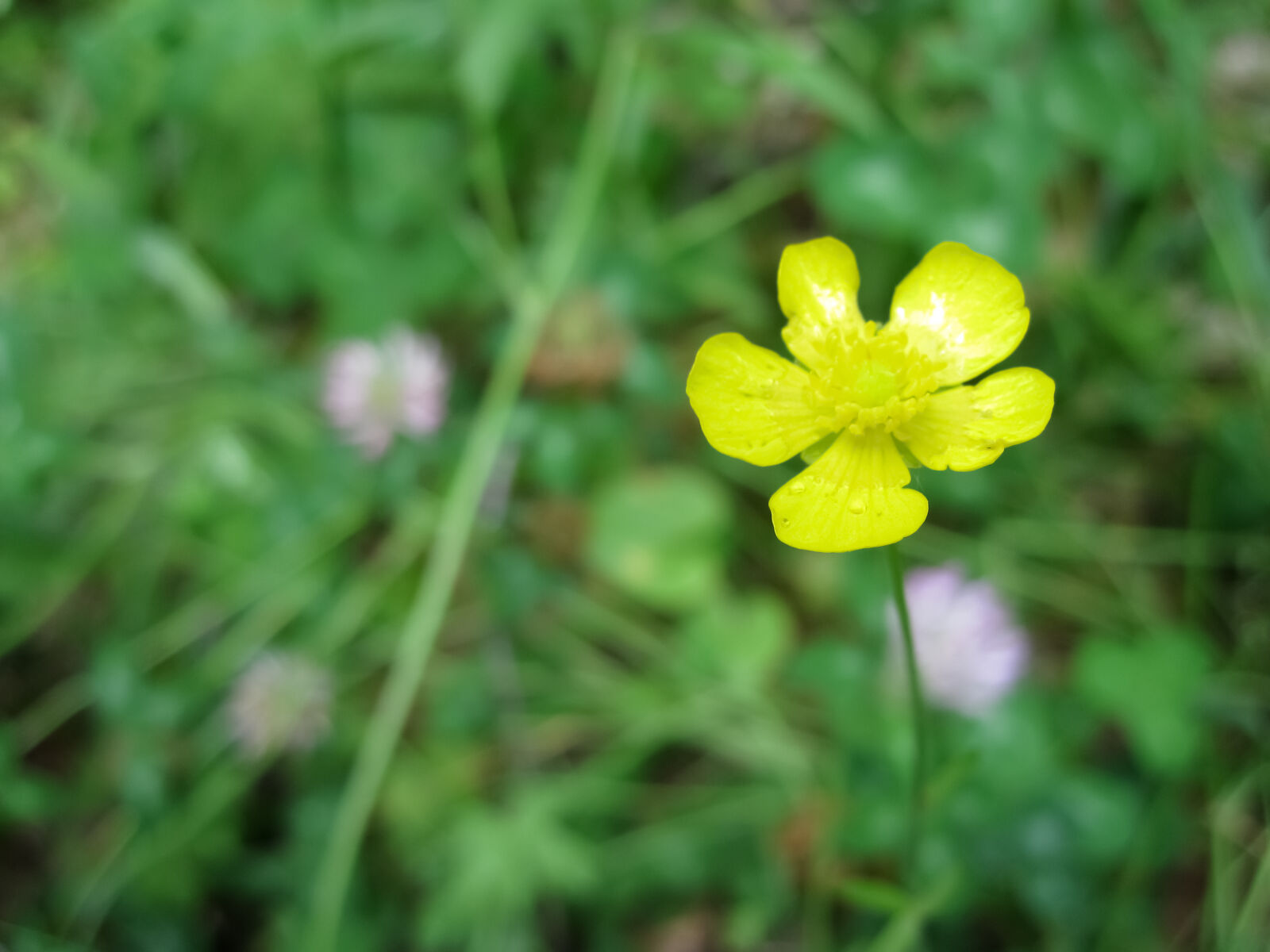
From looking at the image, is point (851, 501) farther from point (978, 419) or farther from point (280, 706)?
point (280, 706)

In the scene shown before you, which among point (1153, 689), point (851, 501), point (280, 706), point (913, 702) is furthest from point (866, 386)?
point (280, 706)

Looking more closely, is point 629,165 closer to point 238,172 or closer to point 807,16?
point 807,16

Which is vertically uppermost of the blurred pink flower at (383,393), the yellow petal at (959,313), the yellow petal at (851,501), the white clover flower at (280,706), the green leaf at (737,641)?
the yellow petal at (959,313)

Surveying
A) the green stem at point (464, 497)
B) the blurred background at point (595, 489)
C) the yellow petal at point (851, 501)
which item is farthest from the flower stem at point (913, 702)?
the green stem at point (464, 497)

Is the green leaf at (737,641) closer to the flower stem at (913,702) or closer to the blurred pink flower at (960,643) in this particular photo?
the blurred pink flower at (960,643)

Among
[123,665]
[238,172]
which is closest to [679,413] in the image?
[238,172]
